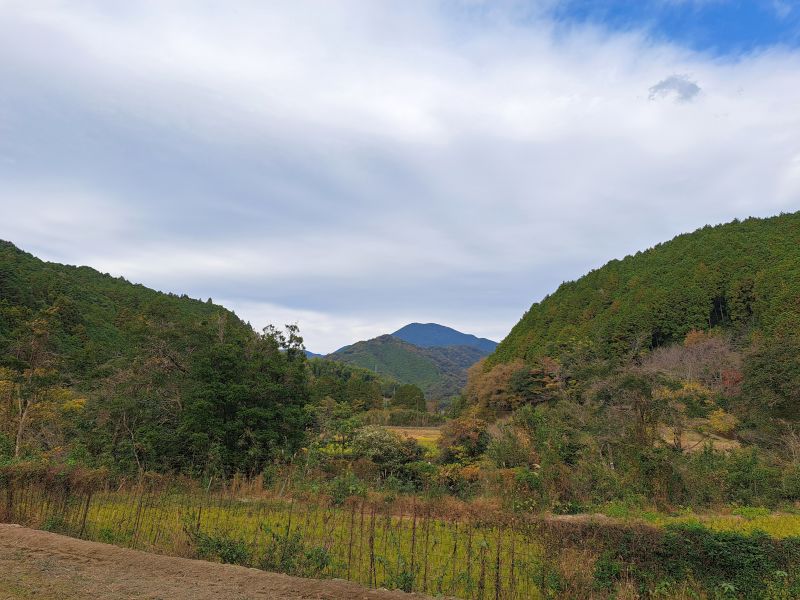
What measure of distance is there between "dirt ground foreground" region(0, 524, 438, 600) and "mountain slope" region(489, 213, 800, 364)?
122ft

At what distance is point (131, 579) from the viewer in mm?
6086

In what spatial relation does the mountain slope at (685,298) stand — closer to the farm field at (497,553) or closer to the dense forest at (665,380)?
the dense forest at (665,380)

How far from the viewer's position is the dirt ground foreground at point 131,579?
5.62 m

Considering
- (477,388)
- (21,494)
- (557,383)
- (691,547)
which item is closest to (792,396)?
(557,383)

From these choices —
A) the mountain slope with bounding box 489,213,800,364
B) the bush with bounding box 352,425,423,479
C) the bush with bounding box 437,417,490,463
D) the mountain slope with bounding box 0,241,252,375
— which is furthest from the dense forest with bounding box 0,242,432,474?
the mountain slope with bounding box 489,213,800,364

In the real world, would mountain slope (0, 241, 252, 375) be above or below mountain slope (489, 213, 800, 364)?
below

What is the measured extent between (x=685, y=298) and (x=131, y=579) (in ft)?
170

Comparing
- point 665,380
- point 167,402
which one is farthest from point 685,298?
point 167,402

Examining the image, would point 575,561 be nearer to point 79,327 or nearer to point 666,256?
point 79,327

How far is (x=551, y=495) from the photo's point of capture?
1406 centimetres

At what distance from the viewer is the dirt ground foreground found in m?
5.62

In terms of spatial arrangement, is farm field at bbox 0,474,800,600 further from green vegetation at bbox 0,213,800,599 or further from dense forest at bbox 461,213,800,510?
dense forest at bbox 461,213,800,510

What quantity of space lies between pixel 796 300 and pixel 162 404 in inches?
1673

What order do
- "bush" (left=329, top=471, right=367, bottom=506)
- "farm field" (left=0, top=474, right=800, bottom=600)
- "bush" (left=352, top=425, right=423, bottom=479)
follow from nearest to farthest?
"farm field" (left=0, top=474, right=800, bottom=600) → "bush" (left=329, top=471, right=367, bottom=506) → "bush" (left=352, top=425, right=423, bottom=479)
